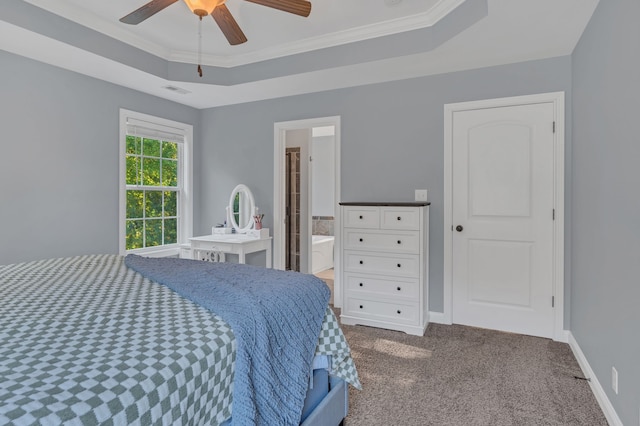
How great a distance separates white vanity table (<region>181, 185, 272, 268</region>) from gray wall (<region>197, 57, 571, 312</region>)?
0.20 metres

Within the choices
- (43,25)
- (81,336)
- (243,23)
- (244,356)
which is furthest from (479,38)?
(43,25)

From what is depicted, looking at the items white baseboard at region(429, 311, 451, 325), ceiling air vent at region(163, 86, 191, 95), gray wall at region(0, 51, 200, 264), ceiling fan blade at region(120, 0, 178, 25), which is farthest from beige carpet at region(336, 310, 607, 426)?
ceiling air vent at region(163, 86, 191, 95)

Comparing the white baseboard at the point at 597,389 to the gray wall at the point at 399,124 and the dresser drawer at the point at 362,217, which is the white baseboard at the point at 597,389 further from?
the dresser drawer at the point at 362,217

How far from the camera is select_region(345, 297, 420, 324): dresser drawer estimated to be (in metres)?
3.10

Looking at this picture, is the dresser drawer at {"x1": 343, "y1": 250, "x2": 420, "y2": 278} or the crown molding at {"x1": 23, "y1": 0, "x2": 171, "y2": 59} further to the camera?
the dresser drawer at {"x1": 343, "y1": 250, "x2": 420, "y2": 278}

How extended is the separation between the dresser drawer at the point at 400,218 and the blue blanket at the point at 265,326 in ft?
5.07

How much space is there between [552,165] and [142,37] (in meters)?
3.69

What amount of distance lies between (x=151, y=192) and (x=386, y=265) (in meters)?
2.82

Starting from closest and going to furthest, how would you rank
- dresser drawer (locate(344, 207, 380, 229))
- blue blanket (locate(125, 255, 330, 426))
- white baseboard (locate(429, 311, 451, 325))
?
1. blue blanket (locate(125, 255, 330, 426))
2. dresser drawer (locate(344, 207, 380, 229))
3. white baseboard (locate(429, 311, 451, 325))

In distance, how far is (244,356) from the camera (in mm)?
1108

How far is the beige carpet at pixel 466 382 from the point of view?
194 centimetres

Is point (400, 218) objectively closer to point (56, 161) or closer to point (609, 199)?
point (609, 199)

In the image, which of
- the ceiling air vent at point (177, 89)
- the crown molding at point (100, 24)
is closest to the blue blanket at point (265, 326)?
the crown molding at point (100, 24)

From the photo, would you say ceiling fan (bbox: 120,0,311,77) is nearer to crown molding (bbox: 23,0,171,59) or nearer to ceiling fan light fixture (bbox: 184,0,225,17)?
ceiling fan light fixture (bbox: 184,0,225,17)
